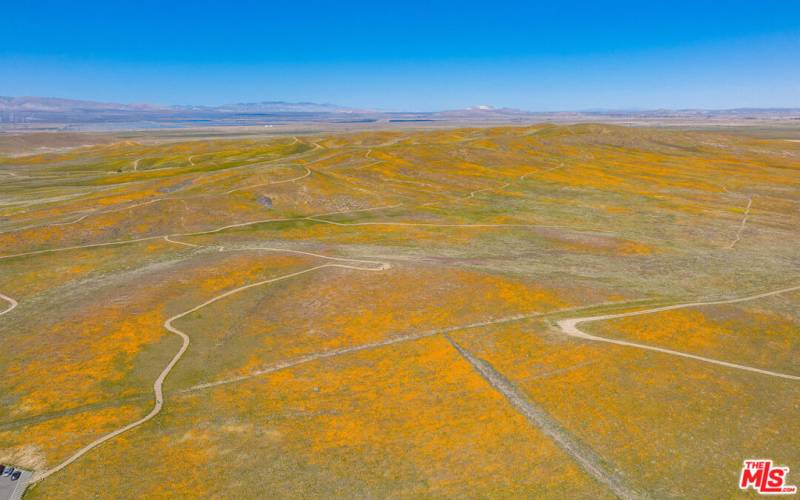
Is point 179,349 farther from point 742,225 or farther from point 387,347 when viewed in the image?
point 742,225

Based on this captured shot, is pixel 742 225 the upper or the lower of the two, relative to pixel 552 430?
upper

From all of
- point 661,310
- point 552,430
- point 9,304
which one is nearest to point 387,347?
point 552,430

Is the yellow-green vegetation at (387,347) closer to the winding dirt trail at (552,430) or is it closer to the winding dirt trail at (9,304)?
the winding dirt trail at (552,430)

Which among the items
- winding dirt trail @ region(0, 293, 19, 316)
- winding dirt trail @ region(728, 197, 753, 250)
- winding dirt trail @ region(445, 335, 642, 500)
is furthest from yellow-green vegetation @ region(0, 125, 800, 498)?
winding dirt trail @ region(728, 197, 753, 250)

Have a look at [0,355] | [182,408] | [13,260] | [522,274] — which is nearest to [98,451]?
[182,408]

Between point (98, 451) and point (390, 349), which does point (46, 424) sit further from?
point (390, 349)

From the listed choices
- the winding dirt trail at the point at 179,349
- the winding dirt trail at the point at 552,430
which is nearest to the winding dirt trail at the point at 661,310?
the winding dirt trail at the point at 552,430

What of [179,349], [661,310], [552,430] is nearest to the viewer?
[552,430]

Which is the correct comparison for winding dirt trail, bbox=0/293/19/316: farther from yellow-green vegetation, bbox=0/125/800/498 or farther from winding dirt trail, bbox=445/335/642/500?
winding dirt trail, bbox=445/335/642/500
